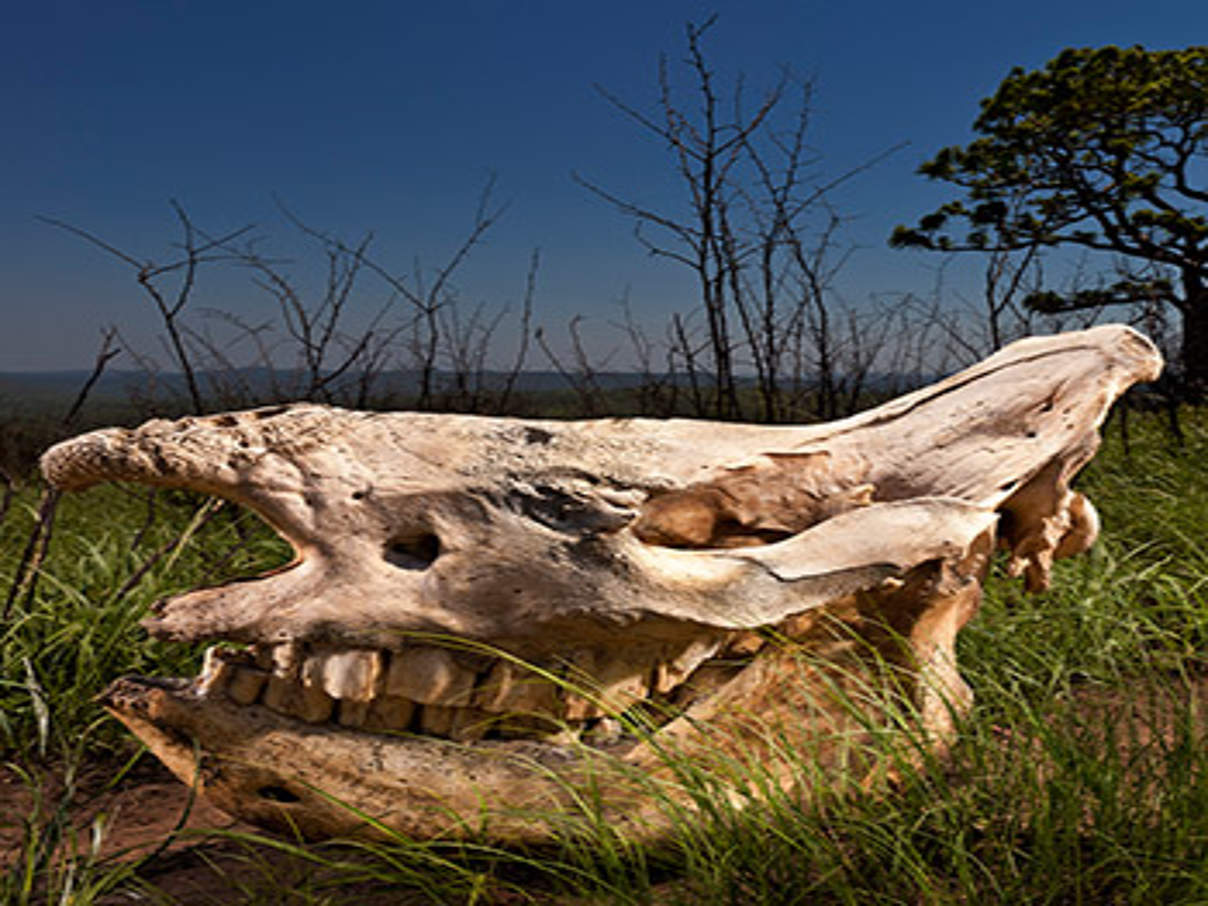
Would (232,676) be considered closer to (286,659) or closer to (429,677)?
(286,659)

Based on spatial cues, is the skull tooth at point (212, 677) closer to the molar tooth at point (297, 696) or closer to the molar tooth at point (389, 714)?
the molar tooth at point (297, 696)

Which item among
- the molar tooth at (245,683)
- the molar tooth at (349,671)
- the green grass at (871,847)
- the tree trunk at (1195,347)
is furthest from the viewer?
the tree trunk at (1195,347)

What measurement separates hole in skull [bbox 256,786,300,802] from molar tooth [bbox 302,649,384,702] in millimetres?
257

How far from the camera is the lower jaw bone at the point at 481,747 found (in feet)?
6.08

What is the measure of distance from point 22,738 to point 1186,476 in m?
5.40

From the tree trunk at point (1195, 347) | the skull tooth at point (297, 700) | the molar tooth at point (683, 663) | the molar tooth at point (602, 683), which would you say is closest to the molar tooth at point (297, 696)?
the skull tooth at point (297, 700)

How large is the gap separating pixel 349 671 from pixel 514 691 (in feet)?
0.97

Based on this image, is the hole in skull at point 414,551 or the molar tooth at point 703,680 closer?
the hole in skull at point 414,551

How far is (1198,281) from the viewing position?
1029 centimetres

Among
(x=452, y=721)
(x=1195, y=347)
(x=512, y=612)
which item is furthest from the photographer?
(x=1195, y=347)

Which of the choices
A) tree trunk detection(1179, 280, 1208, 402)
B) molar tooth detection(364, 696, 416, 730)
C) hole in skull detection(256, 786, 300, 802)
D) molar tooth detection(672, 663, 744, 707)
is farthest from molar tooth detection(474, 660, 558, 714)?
tree trunk detection(1179, 280, 1208, 402)

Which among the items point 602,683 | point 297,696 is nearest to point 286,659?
point 297,696

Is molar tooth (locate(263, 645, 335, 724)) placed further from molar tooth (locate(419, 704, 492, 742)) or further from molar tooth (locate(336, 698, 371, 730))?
molar tooth (locate(419, 704, 492, 742))

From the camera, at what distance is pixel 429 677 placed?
1831 millimetres
